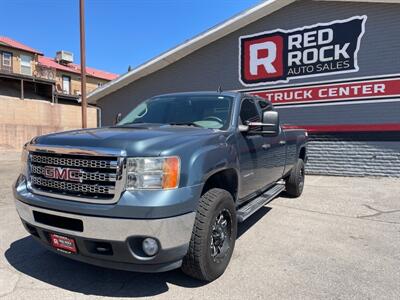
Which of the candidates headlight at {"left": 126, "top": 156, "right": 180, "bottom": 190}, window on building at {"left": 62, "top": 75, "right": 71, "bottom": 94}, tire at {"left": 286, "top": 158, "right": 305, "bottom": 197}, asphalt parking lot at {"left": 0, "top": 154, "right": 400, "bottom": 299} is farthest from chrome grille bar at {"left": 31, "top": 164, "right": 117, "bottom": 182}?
window on building at {"left": 62, "top": 75, "right": 71, "bottom": 94}

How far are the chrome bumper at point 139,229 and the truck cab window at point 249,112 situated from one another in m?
1.95

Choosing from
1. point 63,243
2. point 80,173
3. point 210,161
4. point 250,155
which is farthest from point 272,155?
point 63,243

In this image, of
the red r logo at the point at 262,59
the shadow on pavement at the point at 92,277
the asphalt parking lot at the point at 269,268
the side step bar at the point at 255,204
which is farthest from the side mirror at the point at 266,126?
the red r logo at the point at 262,59

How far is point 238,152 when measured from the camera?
3918 millimetres

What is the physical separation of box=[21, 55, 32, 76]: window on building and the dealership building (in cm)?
2660

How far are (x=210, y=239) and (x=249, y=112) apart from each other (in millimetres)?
2157

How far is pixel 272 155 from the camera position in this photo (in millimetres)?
5211

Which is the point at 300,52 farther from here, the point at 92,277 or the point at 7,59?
the point at 7,59

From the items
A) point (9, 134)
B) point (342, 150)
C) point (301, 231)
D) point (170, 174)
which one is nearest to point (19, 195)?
point (170, 174)

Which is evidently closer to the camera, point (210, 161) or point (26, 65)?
point (210, 161)

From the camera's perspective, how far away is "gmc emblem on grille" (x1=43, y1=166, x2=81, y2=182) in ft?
9.68

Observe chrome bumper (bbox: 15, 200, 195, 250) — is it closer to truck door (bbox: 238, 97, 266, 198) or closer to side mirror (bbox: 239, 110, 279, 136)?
truck door (bbox: 238, 97, 266, 198)

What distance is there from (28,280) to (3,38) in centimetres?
3734

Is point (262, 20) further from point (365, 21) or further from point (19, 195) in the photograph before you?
point (19, 195)
